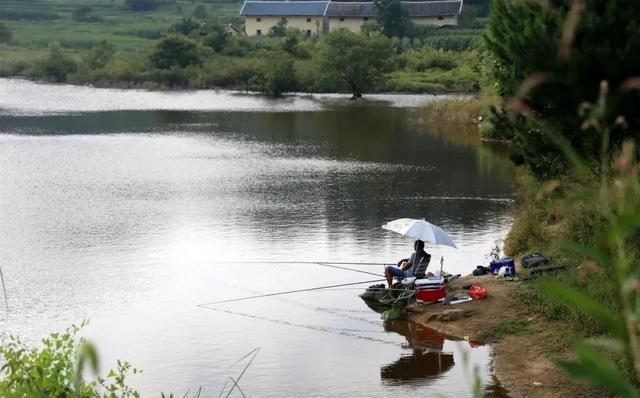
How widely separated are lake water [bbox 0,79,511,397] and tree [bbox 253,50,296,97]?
20580mm

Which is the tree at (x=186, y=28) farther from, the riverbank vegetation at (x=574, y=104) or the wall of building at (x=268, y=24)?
the riverbank vegetation at (x=574, y=104)

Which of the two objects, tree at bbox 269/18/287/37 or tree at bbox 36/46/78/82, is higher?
tree at bbox 269/18/287/37

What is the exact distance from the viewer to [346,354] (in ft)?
48.1

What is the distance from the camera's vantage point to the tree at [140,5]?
121375 millimetres

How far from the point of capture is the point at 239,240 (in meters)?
22.2

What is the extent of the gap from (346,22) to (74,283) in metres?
77.1

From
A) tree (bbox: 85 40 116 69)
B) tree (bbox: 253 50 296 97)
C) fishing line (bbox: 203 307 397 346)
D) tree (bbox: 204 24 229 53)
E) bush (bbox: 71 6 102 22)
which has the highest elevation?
bush (bbox: 71 6 102 22)

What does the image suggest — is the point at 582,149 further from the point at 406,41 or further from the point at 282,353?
the point at 406,41

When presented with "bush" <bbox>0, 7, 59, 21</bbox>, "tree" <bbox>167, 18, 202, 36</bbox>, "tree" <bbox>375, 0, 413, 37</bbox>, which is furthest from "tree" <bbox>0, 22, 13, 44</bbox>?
"tree" <bbox>375, 0, 413, 37</bbox>

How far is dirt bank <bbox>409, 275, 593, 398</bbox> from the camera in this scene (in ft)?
42.5

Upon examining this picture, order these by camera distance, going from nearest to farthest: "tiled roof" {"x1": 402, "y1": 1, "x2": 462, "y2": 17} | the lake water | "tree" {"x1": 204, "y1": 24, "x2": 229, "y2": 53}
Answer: the lake water, "tree" {"x1": 204, "y1": 24, "x2": 229, "y2": 53}, "tiled roof" {"x1": 402, "y1": 1, "x2": 462, "y2": 17}

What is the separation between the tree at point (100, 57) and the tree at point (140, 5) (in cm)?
4209

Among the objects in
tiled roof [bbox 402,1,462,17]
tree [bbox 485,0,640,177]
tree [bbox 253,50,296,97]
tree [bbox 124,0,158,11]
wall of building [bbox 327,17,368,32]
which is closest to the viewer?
tree [bbox 485,0,640,177]

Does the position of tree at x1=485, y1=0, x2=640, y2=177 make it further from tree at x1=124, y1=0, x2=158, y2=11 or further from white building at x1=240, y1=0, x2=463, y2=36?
tree at x1=124, y1=0, x2=158, y2=11
